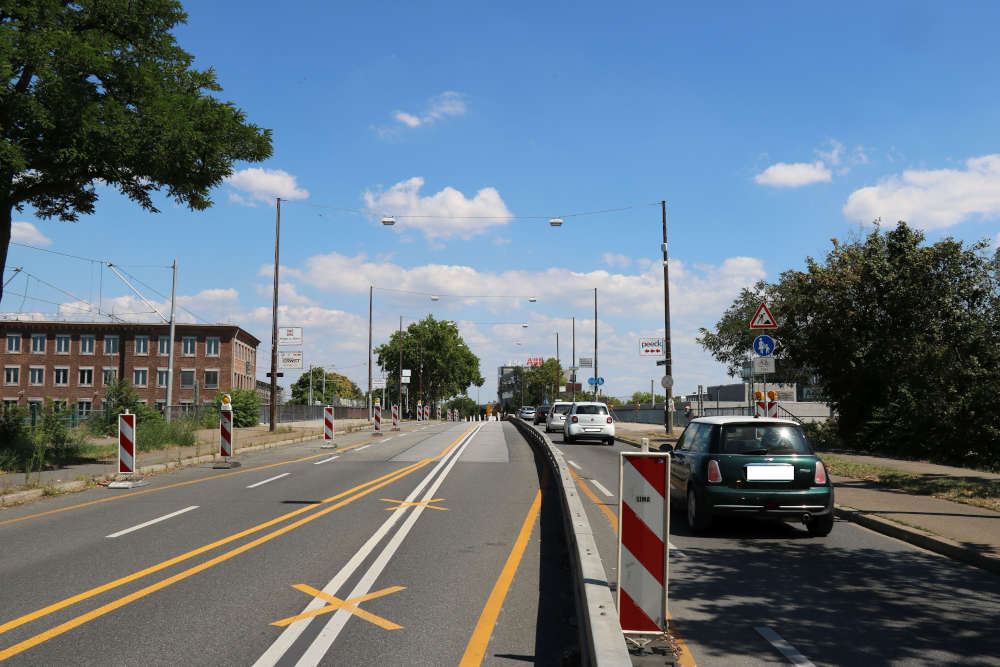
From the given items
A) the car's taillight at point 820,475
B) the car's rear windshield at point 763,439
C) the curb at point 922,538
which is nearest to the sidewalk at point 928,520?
the curb at point 922,538

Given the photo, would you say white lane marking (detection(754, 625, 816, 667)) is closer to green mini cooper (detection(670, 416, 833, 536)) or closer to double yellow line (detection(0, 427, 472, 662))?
green mini cooper (detection(670, 416, 833, 536))

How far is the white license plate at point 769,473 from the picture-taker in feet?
29.5

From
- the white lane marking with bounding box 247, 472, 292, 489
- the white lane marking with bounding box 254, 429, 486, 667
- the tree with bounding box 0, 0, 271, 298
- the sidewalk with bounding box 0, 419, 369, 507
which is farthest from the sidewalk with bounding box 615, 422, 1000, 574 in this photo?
the tree with bounding box 0, 0, 271, 298

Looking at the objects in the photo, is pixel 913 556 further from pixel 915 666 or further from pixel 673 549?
pixel 915 666

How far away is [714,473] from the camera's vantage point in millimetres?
9062

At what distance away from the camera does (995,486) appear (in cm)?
1305

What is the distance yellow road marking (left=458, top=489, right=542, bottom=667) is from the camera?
15.6 ft

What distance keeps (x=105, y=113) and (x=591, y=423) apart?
19.6 meters

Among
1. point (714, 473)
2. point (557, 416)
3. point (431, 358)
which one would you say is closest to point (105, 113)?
point (714, 473)

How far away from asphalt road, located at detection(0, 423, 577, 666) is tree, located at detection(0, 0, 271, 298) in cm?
697

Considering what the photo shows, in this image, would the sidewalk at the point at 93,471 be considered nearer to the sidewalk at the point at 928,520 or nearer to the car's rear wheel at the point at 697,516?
the car's rear wheel at the point at 697,516

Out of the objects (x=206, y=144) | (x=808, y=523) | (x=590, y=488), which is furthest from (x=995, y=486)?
(x=206, y=144)

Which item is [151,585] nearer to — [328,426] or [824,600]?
[824,600]

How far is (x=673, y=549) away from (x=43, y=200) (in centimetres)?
1751
